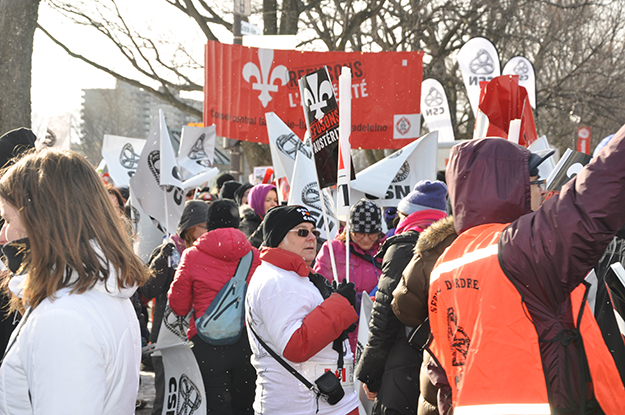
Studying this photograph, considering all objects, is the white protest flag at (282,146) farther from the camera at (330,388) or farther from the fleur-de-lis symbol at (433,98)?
the fleur-de-lis symbol at (433,98)

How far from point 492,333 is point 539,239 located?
29cm

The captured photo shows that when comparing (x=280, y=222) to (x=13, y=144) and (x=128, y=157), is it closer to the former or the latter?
(x=13, y=144)

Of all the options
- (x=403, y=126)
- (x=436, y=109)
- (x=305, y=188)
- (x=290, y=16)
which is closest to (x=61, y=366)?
(x=305, y=188)

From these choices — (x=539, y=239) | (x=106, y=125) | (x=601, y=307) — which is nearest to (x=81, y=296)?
(x=539, y=239)

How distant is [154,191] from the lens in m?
5.50

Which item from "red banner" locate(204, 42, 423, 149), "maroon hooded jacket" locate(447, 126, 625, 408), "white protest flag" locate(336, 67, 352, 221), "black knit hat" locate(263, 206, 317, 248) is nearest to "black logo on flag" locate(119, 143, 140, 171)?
"red banner" locate(204, 42, 423, 149)

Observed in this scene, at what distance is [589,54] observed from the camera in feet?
66.1

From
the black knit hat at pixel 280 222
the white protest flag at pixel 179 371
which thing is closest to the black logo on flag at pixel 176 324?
the white protest flag at pixel 179 371

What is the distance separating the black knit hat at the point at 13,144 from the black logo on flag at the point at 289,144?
345 cm

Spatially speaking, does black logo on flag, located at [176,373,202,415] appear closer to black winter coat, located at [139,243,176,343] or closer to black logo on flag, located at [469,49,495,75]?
black winter coat, located at [139,243,176,343]

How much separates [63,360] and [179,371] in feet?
9.10

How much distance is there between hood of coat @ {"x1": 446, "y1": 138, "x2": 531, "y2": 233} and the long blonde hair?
1.06 meters

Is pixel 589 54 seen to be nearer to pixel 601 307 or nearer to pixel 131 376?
pixel 601 307

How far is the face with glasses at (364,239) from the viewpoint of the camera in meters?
4.26
